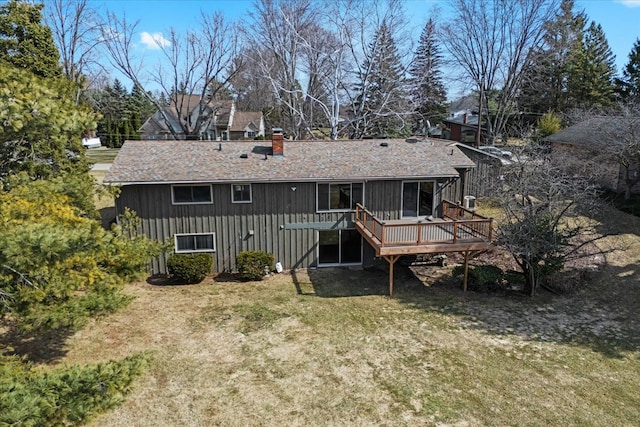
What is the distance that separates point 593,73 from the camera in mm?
43469

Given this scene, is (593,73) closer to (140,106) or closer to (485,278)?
(485,278)

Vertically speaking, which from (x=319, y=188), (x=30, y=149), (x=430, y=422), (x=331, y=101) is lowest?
(x=430, y=422)

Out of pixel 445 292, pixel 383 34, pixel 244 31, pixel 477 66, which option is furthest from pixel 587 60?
pixel 445 292

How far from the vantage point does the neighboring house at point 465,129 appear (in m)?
46.0

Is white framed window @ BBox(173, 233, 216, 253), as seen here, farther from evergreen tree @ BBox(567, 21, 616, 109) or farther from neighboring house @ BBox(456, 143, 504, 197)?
evergreen tree @ BBox(567, 21, 616, 109)

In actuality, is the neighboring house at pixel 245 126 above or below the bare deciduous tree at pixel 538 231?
above

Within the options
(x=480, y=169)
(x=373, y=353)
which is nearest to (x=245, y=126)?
(x=480, y=169)

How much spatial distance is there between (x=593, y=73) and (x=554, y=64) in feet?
13.5

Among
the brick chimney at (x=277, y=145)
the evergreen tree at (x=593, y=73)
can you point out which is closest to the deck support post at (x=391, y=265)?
the brick chimney at (x=277, y=145)

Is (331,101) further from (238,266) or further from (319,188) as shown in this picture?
(238,266)

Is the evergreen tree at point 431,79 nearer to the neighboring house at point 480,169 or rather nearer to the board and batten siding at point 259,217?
the neighboring house at point 480,169

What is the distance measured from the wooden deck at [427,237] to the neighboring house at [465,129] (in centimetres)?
3190

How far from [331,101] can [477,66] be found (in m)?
12.5

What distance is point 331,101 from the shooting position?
32.3m
